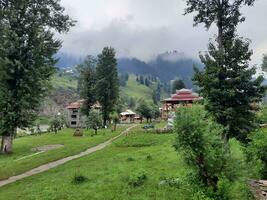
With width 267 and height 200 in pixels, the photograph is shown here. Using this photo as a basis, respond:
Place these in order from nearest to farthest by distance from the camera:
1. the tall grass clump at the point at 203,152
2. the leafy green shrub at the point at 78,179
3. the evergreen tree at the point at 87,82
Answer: the tall grass clump at the point at 203,152, the leafy green shrub at the point at 78,179, the evergreen tree at the point at 87,82

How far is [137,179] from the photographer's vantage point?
21891 millimetres

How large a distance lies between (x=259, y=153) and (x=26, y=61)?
31.3m

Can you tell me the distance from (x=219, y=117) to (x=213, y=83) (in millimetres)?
2374

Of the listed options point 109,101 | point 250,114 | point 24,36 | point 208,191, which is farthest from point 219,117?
point 109,101

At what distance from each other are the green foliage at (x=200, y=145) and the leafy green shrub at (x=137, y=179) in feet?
16.2

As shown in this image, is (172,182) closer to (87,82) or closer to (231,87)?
(231,87)

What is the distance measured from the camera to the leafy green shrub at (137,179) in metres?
21.7

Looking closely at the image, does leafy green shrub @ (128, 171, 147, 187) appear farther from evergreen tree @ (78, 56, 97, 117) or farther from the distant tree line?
evergreen tree @ (78, 56, 97, 117)

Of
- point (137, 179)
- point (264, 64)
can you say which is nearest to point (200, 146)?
point (137, 179)

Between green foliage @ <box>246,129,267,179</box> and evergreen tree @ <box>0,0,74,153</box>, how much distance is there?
27199mm

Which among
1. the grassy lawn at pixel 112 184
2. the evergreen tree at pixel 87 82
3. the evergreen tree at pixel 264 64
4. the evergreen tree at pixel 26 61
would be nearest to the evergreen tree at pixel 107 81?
the evergreen tree at pixel 87 82

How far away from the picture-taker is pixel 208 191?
677 inches

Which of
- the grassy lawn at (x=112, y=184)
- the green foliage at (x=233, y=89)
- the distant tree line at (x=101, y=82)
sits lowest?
the grassy lawn at (x=112, y=184)

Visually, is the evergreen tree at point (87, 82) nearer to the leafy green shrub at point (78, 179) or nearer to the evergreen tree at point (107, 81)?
the evergreen tree at point (107, 81)
